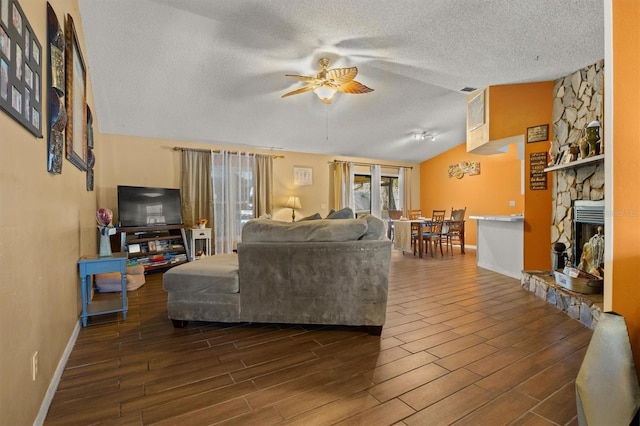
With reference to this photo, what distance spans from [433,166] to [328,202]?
11.2ft

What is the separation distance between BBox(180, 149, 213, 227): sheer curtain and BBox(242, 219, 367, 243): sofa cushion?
369cm

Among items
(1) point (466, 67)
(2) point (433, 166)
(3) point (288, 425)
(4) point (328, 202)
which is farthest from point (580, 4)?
(2) point (433, 166)

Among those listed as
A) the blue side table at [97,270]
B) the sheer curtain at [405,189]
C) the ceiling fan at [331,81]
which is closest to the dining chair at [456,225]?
the sheer curtain at [405,189]

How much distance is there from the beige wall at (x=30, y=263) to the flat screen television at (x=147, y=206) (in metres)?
2.53

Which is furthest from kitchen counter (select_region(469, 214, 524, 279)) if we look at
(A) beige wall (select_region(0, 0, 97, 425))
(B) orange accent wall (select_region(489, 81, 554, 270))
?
(A) beige wall (select_region(0, 0, 97, 425))

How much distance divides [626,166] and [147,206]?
5.33 m

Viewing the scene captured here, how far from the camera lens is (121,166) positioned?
505 centimetres

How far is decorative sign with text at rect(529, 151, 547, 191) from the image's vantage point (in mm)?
3836

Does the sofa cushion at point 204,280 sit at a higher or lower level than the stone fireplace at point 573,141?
lower

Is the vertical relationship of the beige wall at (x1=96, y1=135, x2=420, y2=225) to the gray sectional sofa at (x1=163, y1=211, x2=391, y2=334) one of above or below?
above

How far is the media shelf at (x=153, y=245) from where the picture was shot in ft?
14.3

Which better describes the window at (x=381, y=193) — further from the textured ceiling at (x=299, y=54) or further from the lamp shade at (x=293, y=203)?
the textured ceiling at (x=299, y=54)

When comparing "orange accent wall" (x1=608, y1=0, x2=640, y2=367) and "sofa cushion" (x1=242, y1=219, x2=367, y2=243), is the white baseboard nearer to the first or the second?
"sofa cushion" (x1=242, y1=219, x2=367, y2=243)

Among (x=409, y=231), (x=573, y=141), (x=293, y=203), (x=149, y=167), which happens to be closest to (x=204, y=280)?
(x=149, y=167)
